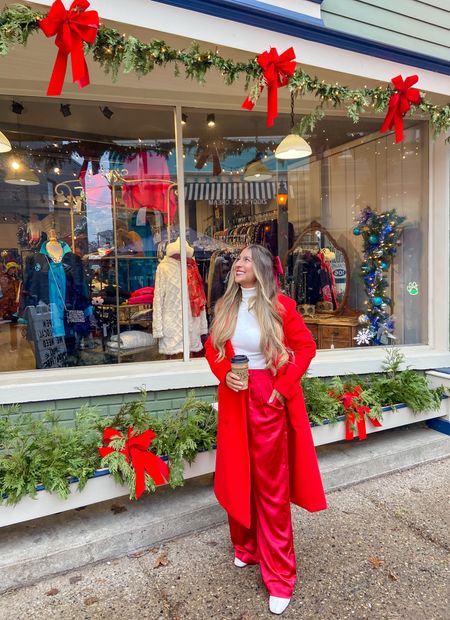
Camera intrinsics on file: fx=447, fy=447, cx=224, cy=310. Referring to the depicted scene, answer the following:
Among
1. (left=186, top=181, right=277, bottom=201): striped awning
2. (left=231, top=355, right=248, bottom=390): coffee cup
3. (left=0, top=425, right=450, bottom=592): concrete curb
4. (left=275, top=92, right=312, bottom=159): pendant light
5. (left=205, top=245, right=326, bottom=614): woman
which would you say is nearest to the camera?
(left=231, top=355, right=248, bottom=390): coffee cup

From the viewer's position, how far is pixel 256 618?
210 centimetres

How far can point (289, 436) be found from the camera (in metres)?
2.23

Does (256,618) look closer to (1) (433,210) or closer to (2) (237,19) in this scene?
(2) (237,19)

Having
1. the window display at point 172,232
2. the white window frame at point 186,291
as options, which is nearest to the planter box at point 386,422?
the white window frame at point 186,291

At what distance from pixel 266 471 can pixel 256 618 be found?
0.68m

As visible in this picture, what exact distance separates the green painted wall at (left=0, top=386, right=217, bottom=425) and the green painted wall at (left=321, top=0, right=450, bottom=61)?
119 inches

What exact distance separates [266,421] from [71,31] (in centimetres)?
207

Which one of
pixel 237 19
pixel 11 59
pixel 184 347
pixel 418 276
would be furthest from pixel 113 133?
pixel 418 276

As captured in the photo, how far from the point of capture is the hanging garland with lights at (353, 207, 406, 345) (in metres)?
4.72

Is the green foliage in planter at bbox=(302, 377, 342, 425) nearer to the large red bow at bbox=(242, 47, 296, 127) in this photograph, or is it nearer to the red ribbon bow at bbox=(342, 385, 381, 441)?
the red ribbon bow at bbox=(342, 385, 381, 441)

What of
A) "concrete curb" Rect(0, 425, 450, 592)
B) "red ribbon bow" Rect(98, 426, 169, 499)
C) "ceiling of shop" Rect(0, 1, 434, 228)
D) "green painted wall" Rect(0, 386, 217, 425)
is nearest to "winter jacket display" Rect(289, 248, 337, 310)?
"ceiling of shop" Rect(0, 1, 434, 228)

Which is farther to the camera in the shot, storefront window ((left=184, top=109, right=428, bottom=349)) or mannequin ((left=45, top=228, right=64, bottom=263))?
storefront window ((left=184, top=109, right=428, bottom=349))

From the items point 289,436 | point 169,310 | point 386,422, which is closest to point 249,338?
point 289,436

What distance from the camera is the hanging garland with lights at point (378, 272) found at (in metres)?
4.72
